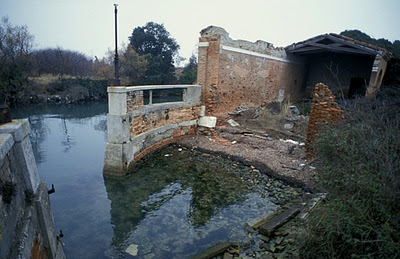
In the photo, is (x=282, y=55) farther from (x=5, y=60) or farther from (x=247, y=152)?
(x=5, y=60)

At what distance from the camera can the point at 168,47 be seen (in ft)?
106

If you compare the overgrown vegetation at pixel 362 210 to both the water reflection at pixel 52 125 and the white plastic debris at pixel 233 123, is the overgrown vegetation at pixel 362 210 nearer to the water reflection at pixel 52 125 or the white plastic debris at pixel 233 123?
the white plastic debris at pixel 233 123

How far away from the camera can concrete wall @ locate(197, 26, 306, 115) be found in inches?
372

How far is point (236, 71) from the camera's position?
10484 millimetres

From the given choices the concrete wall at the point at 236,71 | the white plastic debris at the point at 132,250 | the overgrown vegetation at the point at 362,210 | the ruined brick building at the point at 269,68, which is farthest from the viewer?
the ruined brick building at the point at 269,68

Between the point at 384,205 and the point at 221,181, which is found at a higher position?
the point at 384,205

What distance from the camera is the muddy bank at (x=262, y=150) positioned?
625 cm

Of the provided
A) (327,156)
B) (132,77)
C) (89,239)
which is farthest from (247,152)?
(132,77)

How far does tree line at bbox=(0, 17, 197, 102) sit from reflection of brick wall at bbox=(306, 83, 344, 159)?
72.1 feet

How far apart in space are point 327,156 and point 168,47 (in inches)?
1232

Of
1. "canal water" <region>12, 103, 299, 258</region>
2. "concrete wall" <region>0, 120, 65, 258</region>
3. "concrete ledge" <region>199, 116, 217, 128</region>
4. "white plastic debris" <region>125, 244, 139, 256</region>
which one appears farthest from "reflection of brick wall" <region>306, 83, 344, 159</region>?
"concrete wall" <region>0, 120, 65, 258</region>

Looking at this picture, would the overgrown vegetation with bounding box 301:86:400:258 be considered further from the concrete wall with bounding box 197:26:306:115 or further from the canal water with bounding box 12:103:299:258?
the concrete wall with bounding box 197:26:306:115

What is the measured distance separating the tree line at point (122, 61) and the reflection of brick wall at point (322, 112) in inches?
865

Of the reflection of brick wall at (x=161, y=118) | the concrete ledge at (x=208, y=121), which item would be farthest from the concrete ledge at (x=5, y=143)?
the concrete ledge at (x=208, y=121)
